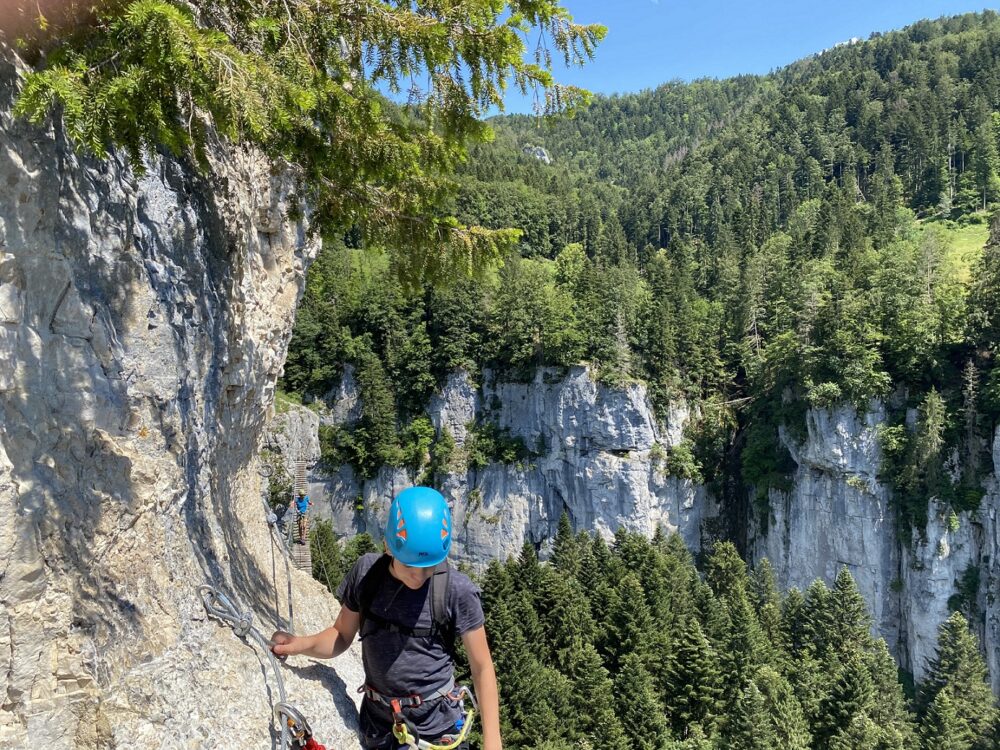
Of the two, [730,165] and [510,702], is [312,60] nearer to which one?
[510,702]

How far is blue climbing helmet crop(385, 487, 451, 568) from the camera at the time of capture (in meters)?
3.67

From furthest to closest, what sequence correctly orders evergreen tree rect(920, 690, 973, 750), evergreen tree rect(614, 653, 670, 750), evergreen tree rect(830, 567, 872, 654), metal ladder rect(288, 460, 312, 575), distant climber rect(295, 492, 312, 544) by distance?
evergreen tree rect(830, 567, 872, 654) → evergreen tree rect(614, 653, 670, 750) → evergreen tree rect(920, 690, 973, 750) → distant climber rect(295, 492, 312, 544) → metal ladder rect(288, 460, 312, 575)

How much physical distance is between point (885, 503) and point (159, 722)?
133ft

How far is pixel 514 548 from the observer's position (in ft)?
153

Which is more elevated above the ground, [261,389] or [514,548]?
[261,389]

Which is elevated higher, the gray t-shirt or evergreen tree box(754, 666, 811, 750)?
the gray t-shirt

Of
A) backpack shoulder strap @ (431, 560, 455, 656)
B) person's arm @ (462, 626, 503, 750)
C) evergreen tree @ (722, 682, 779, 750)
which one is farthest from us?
evergreen tree @ (722, 682, 779, 750)

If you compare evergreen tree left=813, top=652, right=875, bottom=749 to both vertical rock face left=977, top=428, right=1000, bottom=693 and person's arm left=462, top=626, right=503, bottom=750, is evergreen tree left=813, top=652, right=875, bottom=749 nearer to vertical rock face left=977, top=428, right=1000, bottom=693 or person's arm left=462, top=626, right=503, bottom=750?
vertical rock face left=977, top=428, right=1000, bottom=693

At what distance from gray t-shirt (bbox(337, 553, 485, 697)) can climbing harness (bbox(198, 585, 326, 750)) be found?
0.60 metres

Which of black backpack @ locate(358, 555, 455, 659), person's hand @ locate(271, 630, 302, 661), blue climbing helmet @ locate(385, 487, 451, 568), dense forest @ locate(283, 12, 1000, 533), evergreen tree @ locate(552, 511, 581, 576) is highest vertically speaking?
dense forest @ locate(283, 12, 1000, 533)

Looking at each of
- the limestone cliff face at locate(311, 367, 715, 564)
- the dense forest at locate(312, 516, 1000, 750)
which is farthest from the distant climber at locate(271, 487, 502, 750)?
the limestone cliff face at locate(311, 367, 715, 564)

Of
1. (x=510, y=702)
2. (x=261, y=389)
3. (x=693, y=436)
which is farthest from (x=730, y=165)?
(x=261, y=389)

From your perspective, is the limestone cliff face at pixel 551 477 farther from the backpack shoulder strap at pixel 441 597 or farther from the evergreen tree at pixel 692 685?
the backpack shoulder strap at pixel 441 597

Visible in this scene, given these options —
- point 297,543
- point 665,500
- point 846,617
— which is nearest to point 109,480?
point 297,543
